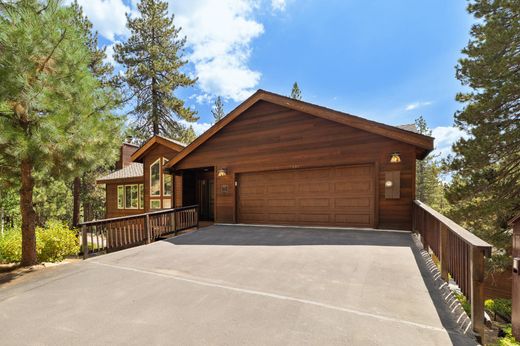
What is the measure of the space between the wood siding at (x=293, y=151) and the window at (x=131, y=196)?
561 centimetres

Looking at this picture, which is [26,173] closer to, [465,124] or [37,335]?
[37,335]

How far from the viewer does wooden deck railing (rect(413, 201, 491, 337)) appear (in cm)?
229

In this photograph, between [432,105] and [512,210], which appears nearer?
[512,210]

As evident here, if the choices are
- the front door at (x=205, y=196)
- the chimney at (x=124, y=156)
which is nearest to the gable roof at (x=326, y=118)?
the front door at (x=205, y=196)

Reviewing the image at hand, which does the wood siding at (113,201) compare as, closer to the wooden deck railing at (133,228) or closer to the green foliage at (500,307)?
the wooden deck railing at (133,228)

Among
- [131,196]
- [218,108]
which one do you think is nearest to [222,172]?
[131,196]

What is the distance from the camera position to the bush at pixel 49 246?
6.04m

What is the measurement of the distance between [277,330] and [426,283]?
231 centimetres

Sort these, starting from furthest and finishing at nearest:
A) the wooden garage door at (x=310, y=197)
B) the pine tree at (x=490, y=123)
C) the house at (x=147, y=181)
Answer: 1. the house at (x=147, y=181)
2. the pine tree at (x=490, y=123)
3. the wooden garage door at (x=310, y=197)

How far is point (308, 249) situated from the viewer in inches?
205

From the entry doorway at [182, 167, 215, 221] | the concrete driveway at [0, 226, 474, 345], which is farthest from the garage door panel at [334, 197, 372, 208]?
the entry doorway at [182, 167, 215, 221]

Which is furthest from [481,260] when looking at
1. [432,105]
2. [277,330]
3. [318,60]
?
[432,105]

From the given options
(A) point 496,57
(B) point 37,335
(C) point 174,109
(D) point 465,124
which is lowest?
(B) point 37,335

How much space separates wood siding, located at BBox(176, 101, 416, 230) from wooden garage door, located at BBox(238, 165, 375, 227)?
0.25m
